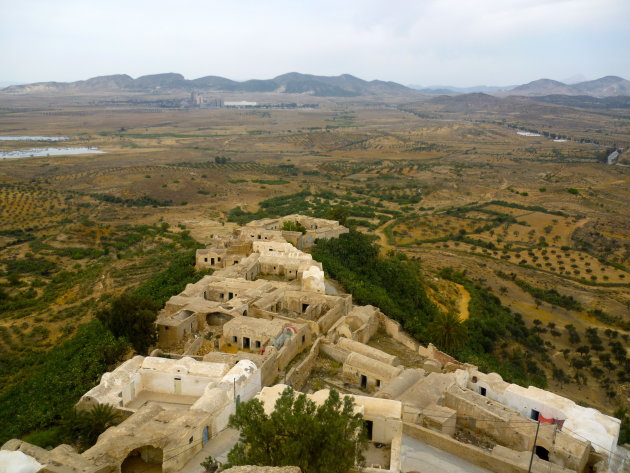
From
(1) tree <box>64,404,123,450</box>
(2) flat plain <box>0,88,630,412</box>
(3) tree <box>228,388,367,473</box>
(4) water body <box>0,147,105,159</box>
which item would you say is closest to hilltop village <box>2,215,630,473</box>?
(1) tree <box>64,404,123,450</box>

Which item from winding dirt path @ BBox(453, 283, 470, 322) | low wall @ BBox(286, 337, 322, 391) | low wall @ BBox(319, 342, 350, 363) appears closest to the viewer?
low wall @ BBox(286, 337, 322, 391)

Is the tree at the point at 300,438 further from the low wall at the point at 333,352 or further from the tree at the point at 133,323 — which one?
the tree at the point at 133,323

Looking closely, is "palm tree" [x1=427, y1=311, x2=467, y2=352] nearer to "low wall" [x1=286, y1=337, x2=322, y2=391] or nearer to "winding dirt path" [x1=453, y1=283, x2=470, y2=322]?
"low wall" [x1=286, y1=337, x2=322, y2=391]

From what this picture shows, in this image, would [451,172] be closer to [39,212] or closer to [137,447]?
[39,212]

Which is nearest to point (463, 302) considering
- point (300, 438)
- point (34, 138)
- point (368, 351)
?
point (368, 351)

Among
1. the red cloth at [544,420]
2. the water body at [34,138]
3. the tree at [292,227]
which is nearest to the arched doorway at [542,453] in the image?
the red cloth at [544,420]

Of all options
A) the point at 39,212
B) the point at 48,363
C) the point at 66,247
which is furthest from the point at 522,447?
the point at 39,212

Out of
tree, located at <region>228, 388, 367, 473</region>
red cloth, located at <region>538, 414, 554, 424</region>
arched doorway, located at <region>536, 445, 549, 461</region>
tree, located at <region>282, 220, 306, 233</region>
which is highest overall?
tree, located at <region>228, 388, 367, 473</region>
